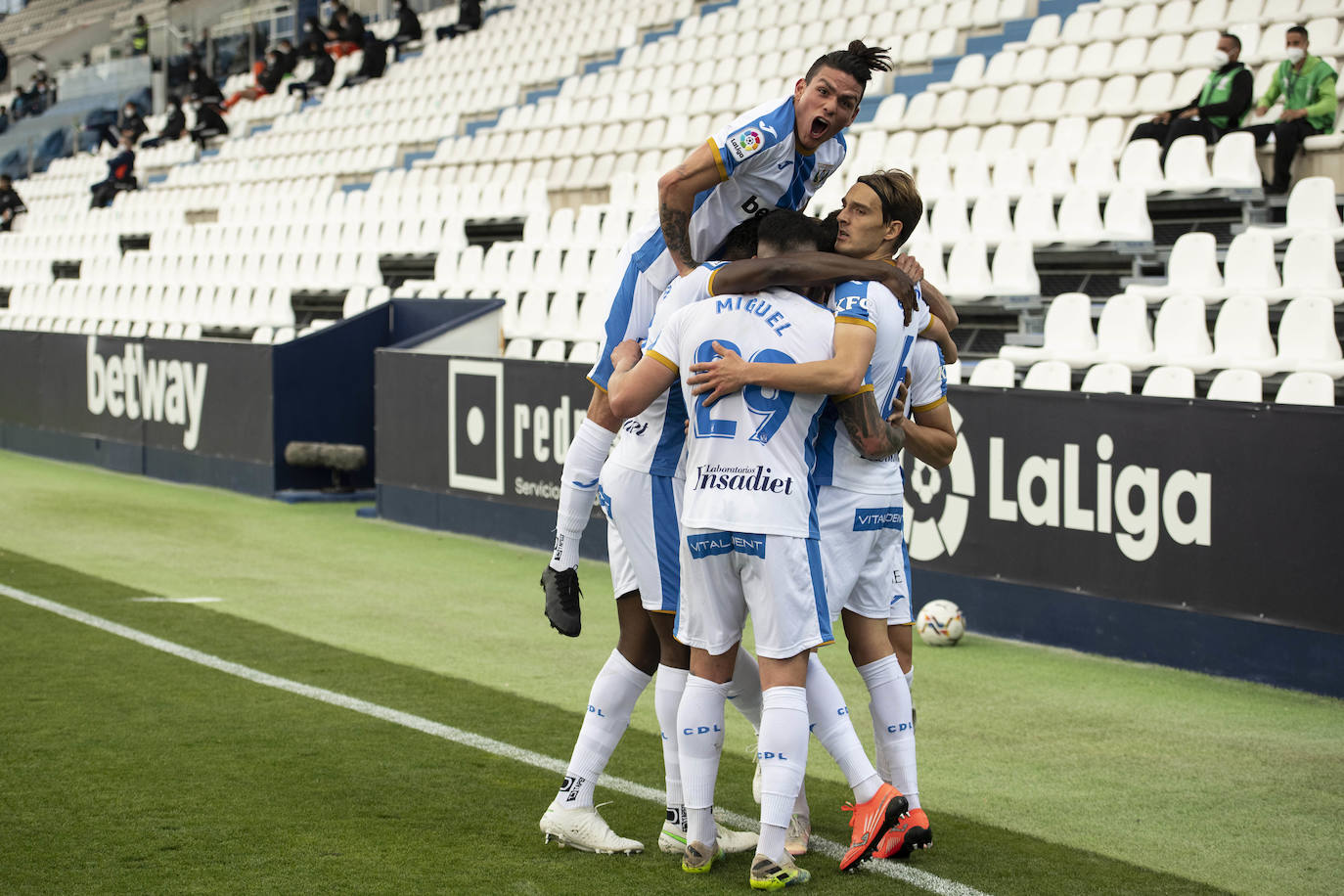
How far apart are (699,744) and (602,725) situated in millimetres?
477

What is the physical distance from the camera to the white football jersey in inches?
175

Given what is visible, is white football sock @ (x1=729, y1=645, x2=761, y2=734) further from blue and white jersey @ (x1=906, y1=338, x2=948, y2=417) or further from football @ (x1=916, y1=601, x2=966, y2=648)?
football @ (x1=916, y1=601, x2=966, y2=648)

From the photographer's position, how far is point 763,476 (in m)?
4.09

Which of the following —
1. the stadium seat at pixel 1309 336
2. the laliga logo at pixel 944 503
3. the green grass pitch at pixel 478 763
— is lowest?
the green grass pitch at pixel 478 763

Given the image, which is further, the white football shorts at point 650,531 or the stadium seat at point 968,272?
the stadium seat at point 968,272

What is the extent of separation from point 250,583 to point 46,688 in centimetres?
323

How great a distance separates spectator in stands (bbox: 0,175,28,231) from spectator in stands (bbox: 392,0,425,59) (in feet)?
31.0

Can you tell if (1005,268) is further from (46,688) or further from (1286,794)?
(46,688)

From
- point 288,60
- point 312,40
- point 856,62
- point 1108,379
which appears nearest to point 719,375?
point 856,62

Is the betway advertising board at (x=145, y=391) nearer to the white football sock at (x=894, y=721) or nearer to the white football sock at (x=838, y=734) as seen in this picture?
the white football sock at (x=894, y=721)

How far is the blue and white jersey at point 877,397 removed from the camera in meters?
4.35

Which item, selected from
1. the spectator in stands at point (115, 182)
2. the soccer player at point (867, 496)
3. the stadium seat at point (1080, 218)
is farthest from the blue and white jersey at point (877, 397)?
the spectator in stands at point (115, 182)

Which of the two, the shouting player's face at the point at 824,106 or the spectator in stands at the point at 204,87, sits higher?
the spectator in stands at the point at 204,87

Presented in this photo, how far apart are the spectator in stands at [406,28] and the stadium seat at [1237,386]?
22.8 m
